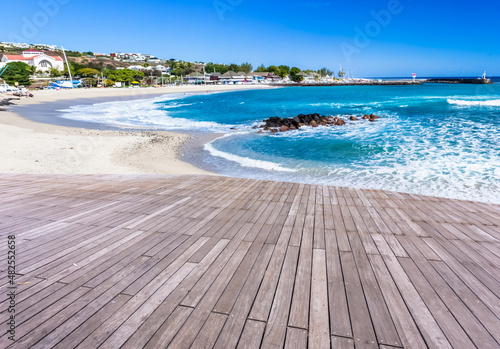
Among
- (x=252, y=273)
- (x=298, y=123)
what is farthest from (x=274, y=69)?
(x=252, y=273)

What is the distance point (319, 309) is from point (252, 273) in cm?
90

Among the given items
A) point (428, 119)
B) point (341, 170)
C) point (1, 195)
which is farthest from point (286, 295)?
point (428, 119)

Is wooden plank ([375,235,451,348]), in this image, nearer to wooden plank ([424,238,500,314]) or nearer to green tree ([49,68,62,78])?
wooden plank ([424,238,500,314])

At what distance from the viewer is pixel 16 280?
3180 mm

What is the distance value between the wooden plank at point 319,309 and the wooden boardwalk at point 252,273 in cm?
1

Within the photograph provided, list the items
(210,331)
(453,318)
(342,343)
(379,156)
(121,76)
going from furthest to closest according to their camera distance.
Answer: (121,76) → (379,156) → (453,318) → (210,331) → (342,343)

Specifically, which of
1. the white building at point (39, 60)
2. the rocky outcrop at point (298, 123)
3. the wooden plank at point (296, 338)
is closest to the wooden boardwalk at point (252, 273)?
the wooden plank at point (296, 338)

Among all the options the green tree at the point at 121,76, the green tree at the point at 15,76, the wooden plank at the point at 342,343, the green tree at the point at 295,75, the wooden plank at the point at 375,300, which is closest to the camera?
the wooden plank at the point at 342,343

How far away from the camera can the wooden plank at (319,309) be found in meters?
2.33

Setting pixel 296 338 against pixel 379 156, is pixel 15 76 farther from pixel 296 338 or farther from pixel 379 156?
pixel 296 338

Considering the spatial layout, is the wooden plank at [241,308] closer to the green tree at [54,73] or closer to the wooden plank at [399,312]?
the wooden plank at [399,312]

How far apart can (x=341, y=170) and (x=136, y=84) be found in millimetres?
114387

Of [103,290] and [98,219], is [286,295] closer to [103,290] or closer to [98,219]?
[103,290]

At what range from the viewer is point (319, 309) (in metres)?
2.69
